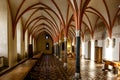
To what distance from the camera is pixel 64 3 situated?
16.2m

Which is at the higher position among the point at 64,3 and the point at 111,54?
the point at 64,3

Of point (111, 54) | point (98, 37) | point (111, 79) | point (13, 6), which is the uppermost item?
point (13, 6)

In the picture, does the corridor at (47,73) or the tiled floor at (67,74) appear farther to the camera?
the corridor at (47,73)

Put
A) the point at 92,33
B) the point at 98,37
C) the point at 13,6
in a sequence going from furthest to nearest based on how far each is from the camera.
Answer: the point at 92,33
the point at 98,37
the point at 13,6

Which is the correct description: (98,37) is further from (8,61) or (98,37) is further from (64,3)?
(8,61)

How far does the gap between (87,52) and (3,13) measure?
58.1ft

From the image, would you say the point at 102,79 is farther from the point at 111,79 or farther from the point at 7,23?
the point at 7,23

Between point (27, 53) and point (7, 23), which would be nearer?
point (7, 23)

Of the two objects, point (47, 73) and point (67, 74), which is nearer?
point (67, 74)

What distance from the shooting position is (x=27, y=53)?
27.8 meters

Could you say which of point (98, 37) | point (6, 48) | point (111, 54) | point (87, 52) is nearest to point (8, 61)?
point (6, 48)

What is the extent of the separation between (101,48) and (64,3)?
7.23 metres

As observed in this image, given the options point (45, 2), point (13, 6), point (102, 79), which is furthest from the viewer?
point (45, 2)

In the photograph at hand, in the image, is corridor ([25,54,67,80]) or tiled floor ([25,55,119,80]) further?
corridor ([25,54,67,80])
